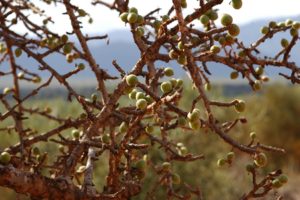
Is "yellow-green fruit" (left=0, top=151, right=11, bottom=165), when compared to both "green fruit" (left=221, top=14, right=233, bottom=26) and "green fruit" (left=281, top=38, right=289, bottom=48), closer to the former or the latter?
"green fruit" (left=221, top=14, right=233, bottom=26)

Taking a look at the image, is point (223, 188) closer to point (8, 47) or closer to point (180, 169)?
point (180, 169)

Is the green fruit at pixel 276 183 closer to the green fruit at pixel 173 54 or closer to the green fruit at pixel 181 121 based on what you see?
the green fruit at pixel 181 121

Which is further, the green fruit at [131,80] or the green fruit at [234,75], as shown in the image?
the green fruit at [234,75]

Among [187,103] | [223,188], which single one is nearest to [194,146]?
A: [223,188]

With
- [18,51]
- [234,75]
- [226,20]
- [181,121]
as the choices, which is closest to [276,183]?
[181,121]

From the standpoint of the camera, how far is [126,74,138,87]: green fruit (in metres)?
2.14

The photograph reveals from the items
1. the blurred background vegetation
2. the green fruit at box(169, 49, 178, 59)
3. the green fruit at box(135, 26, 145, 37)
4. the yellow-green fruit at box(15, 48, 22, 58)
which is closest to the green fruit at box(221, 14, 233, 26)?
the green fruit at box(169, 49, 178, 59)

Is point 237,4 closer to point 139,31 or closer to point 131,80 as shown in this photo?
point 139,31

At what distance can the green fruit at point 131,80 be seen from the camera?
2.14 m

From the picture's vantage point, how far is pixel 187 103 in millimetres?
22250

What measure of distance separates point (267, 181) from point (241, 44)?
2.18 feet

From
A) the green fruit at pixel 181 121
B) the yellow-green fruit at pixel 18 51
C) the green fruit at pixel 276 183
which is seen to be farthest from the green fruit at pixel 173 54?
the yellow-green fruit at pixel 18 51

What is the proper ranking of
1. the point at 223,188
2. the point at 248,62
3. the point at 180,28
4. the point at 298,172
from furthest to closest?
1. the point at 298,172
2. the point at 223,188
3. the point at 248,62
4. the point at 180,28

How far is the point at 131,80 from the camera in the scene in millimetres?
2152
